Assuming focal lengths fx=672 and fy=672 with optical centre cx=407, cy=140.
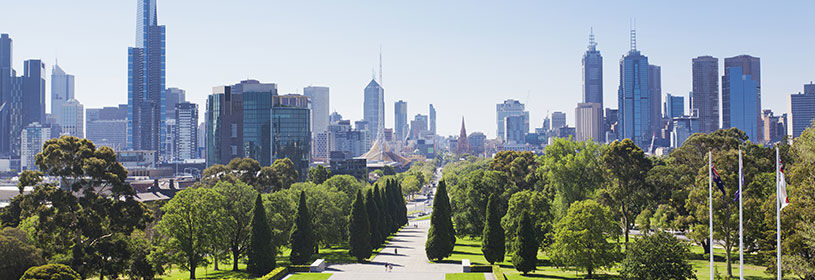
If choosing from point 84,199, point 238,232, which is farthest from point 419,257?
point 84,199

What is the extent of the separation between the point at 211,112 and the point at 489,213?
5339 inches

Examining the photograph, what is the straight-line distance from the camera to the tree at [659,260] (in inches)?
1756

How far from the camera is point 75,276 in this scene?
42500mm

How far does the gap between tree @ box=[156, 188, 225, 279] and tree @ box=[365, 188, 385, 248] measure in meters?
19.4

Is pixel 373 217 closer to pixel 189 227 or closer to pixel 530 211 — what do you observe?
pixel 530 211

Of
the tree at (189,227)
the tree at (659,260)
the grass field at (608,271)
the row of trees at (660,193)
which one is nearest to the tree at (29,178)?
the tree at (189,227)

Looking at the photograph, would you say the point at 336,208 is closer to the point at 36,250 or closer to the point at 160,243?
the point at 160,243

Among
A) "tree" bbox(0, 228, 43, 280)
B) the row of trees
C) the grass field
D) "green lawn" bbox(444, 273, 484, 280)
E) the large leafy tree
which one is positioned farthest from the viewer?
A: the large leafy tree

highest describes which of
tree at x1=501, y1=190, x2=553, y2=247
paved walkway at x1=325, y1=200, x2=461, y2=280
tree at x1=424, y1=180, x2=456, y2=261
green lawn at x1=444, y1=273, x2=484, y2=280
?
tree at x1=501, y1=190, x2=553, y2=247

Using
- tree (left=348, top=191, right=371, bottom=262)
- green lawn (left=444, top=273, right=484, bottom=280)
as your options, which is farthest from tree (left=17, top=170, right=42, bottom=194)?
green lawn (left=444, top=273, right=484, bottom=280)

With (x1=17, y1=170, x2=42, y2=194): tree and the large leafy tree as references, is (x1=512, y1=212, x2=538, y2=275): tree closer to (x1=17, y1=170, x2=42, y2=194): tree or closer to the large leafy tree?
the large leafy tree

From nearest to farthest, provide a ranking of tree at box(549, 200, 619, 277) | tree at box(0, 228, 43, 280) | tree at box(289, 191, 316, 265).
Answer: tree at box(0, 228, 43, 280)
tree at box(549, 200, 619, 277)
tree at box(289, 191, 316, 265)

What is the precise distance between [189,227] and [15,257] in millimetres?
13932

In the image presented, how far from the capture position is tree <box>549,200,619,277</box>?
173ft
